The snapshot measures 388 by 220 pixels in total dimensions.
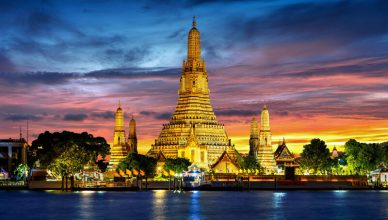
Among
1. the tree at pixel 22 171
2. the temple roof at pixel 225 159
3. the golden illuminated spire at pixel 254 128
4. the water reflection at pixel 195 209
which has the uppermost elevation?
the golden illuminated spire at pixel 254 128

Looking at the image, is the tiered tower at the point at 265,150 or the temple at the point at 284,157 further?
the temple at the point at 284,157

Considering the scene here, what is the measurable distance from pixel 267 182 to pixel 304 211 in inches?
1747

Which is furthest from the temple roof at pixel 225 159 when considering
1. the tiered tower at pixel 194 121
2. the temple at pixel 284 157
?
the temple at pixel 284 157

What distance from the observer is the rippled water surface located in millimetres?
78938

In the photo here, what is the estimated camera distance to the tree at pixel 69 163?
379 ft

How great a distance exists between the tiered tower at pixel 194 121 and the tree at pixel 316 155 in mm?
13834

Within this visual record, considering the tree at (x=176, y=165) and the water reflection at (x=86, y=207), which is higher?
the tree at (x=176, y=165)

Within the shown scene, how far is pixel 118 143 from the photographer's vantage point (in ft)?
464

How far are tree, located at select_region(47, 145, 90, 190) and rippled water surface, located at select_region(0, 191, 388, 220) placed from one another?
31.0 ft

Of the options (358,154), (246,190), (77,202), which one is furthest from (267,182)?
(77,202)

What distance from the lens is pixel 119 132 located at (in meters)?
143

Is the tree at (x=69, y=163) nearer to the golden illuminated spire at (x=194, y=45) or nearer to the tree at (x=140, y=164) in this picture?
the tree at (x=140, y=164)

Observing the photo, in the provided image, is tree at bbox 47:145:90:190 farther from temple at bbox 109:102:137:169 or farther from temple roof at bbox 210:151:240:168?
temple roof at bbox 210:151:240:168

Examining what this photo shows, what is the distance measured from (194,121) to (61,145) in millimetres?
24389
